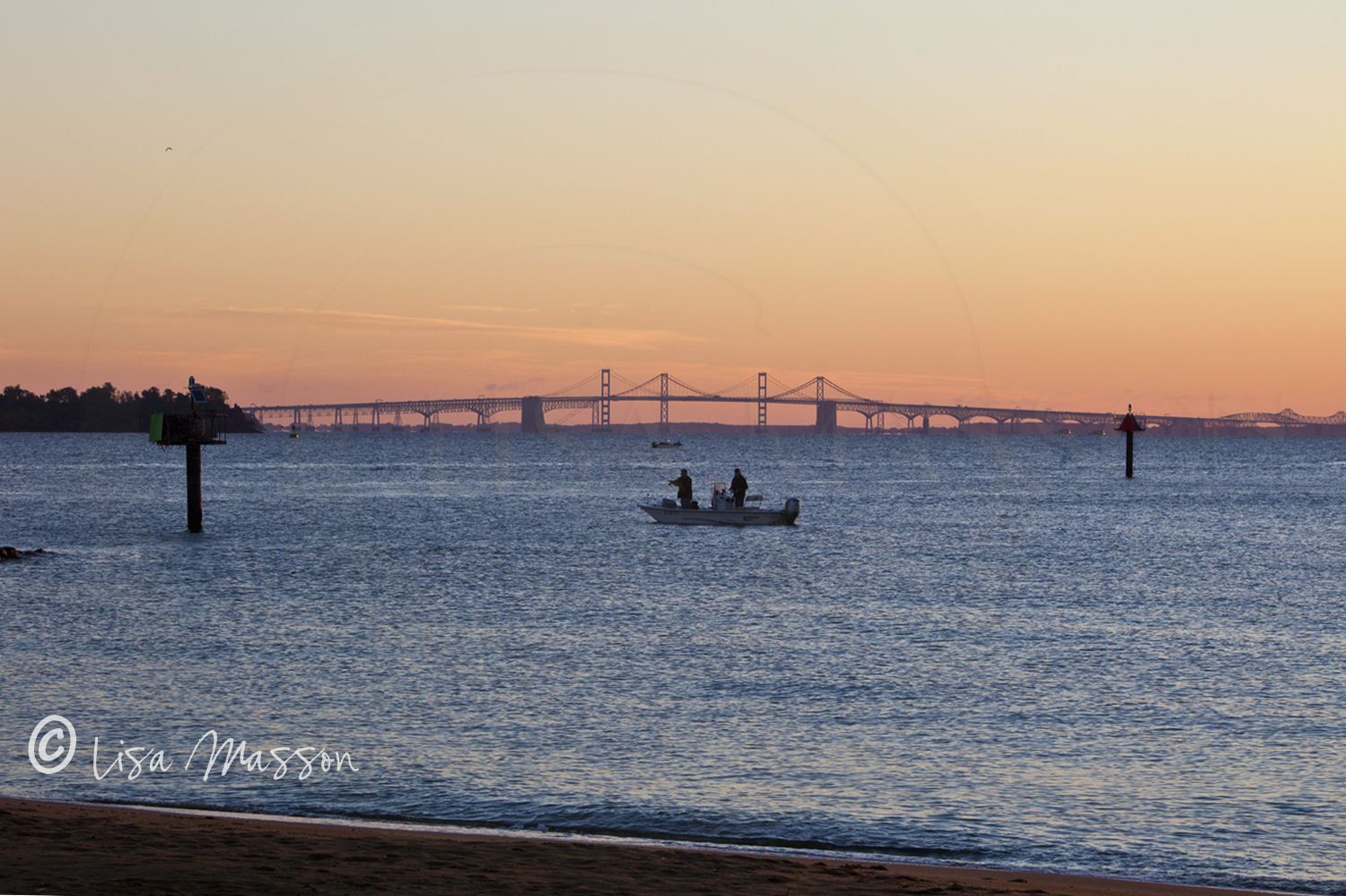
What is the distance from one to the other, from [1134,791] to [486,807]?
806 centimetres

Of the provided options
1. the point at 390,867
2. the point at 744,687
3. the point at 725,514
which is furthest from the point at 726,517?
the point at 390,867

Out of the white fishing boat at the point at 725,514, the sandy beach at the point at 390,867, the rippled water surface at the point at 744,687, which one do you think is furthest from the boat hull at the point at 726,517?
the sandy beach at the point at 390,867

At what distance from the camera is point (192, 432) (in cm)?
6144

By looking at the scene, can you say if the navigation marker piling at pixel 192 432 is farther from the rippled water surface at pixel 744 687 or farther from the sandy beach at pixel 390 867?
the sandy beach at pixel 390 867

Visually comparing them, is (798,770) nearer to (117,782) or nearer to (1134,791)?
(1134,791)

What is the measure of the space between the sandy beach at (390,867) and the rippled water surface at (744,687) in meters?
1.50

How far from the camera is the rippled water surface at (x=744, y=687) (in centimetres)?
1560

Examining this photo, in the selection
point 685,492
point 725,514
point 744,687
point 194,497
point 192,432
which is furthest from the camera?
point 685,492

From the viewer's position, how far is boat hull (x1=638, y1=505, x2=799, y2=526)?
64.5 meters

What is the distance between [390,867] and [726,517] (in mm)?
52691

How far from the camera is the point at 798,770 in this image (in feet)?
57.7

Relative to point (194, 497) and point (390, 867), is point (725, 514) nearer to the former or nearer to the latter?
point (194, 497)

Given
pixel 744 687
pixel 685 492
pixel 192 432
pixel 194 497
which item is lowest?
pixel 744 687

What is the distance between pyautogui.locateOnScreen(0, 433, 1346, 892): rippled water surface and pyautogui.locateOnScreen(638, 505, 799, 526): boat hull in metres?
4.63
